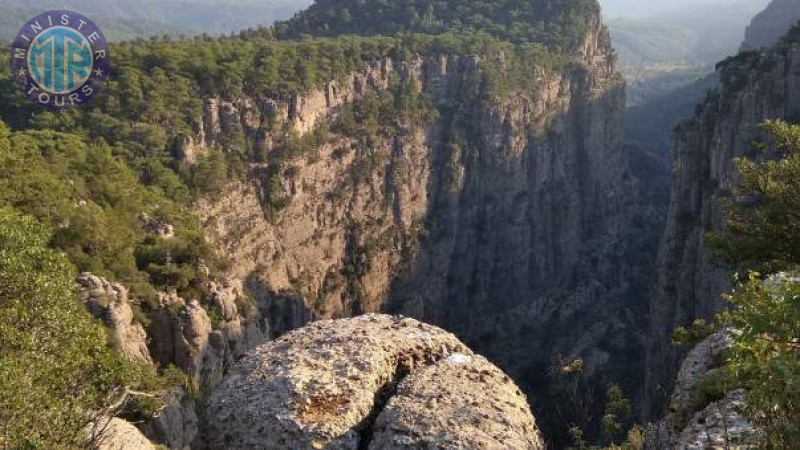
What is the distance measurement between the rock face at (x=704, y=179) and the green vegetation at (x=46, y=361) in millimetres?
41408

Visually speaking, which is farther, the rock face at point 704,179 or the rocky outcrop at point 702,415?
the rock face at point 704,179

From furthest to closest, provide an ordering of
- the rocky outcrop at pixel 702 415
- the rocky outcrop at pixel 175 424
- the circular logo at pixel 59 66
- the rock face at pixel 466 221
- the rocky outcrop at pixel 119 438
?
1. the rock face at pixel 466 221
2. the circular logo at pixel 59 66
3. the rocky outcrop at pixel 175 424
4. the rocky outcrop at pixel 119 438
5. the rocky outcrop at pixel 702 415

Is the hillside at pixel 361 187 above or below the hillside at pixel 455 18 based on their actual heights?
below

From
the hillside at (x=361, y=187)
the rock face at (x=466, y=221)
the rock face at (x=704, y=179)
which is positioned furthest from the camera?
the rock face at (x=466, y=221)

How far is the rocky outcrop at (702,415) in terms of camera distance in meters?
11.6

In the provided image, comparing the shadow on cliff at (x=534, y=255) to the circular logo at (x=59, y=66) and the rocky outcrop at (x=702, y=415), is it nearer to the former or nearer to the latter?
the circular logo at (x=59, y=66)

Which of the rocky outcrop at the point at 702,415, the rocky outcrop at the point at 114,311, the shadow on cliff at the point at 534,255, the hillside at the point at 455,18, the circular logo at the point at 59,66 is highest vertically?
the hillside at the point at 455,18

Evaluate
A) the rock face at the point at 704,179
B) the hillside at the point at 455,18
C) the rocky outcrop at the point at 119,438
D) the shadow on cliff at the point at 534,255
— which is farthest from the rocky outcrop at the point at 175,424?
the hillside at the point at 455,18

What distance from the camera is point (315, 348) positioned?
44.5 ft

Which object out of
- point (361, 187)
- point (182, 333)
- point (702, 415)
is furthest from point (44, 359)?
point (361, 187)

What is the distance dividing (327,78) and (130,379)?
195 feet

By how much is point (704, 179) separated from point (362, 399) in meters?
55.5

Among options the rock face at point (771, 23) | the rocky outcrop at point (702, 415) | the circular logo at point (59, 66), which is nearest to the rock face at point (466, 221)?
the circular logo at point (59, 66)

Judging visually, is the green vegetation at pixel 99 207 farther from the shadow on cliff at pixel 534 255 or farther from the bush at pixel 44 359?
the shadow on cliff at pixel 534 255
